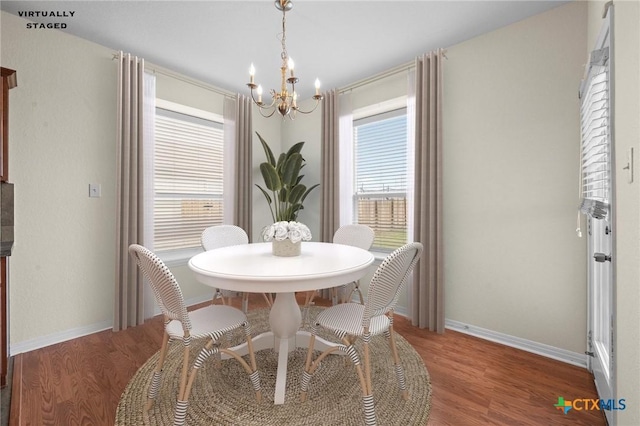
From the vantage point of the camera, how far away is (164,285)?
1.33 metres

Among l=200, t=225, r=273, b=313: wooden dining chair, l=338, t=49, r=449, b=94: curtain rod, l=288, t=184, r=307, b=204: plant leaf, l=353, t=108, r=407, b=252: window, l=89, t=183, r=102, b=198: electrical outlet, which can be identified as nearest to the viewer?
l=200, t=225, r=273, b=313: wooden dining chair

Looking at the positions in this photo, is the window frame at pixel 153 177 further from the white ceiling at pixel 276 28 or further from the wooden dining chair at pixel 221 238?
the wooden dining chair at pixel 221 238

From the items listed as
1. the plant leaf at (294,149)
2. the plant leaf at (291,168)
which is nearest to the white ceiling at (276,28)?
the plant leaf at (294,149)

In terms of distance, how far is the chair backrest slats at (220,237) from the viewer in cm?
236

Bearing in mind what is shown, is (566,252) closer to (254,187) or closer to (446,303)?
(446,303)

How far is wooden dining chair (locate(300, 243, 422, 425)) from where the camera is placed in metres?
1.33

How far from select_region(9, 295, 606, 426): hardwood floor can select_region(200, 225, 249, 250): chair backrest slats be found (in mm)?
896

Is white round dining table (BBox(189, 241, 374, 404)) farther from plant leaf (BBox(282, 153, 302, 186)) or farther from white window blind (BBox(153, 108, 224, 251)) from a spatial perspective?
white window blind (BBox(153, 108, 224, 251))

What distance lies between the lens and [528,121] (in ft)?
7.09

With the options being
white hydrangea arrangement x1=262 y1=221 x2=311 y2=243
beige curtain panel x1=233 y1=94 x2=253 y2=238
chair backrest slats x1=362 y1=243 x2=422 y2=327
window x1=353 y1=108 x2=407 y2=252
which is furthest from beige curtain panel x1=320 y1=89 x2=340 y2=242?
chair backrest slats x1=362 y1=243 x2=422 y2=327

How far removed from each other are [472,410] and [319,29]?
2.82 meters

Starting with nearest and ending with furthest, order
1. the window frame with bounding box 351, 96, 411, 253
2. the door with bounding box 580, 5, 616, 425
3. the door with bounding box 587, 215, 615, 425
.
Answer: the door with bounding box 580, 5, 616, 425
the door with bounding box 587, 215, 615, 425
the window frame with bounding box 351, 96, 411, 253

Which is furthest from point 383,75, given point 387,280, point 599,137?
point 387,280

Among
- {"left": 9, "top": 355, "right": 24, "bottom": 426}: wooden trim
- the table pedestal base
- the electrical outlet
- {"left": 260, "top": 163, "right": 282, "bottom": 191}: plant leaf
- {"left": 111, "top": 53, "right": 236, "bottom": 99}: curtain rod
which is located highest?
{"left": 111, "top": 53, "right": 236, "bottom": 99}: curtain rod
